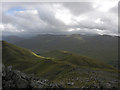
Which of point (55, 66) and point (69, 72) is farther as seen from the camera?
point (55, 66)

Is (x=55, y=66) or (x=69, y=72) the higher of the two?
(x=69, y=72)

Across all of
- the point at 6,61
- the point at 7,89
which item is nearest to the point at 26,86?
the point at 7,89

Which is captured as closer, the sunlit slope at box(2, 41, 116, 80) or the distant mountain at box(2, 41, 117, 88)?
the distant mountain at box(2, 41, 117, 88)

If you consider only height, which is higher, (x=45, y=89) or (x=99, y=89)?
(x=45, y=89)

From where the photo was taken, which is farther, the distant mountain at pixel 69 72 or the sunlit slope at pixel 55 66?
the sunlit slope at pixel 55 66

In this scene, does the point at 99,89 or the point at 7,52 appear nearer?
the point at 99,89

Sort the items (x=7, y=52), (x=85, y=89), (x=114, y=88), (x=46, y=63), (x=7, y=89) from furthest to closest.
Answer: (x=7, y=52), (x=46, y=63), (x=114, y=88), (x=85, y=89), (x=7, y=89)

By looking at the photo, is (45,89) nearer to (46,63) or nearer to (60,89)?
(60,89)

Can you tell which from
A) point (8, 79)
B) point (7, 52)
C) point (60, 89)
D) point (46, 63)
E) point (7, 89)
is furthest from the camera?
point (7, 52)

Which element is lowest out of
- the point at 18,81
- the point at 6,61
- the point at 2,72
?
the point at 6,61
